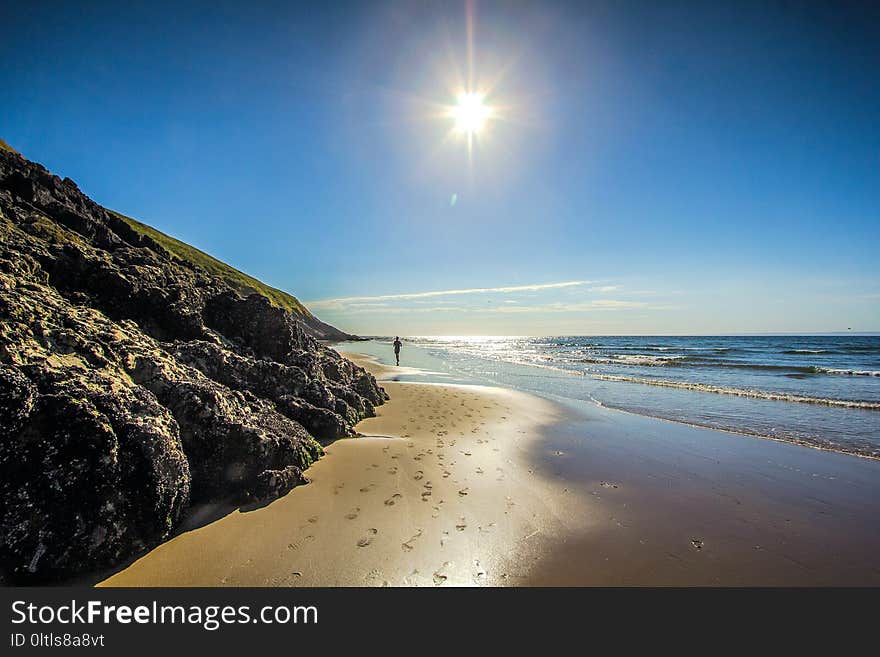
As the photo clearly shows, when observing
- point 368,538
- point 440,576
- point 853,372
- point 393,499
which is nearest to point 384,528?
point 368,538

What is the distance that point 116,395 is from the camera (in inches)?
178

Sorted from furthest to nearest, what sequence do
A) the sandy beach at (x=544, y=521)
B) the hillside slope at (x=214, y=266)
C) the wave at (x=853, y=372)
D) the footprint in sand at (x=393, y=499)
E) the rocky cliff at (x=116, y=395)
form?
the hillside slope at (x=214, y=266) < the wave at (x=853, y=372) < the footprint in sand at (x=393, y=499) < the sandy beach at (x=544, y=521) < the rocky cliff at (x=116, y=395)

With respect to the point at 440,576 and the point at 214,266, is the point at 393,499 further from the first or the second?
→ the point at 214,266

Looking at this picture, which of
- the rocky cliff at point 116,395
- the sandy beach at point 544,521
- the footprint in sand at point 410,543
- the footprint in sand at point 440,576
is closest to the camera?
the rocky cliff at point 116,395

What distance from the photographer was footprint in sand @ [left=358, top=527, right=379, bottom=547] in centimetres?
478

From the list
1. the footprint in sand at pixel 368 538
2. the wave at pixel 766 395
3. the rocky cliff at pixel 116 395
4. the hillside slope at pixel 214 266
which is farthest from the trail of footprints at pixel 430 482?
the hillside slope at pixel 214 266

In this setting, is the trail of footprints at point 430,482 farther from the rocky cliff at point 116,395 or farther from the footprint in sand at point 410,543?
the rocky cliff at point 116,395

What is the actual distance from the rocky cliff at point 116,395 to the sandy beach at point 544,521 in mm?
580

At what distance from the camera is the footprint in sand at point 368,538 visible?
4.78m
